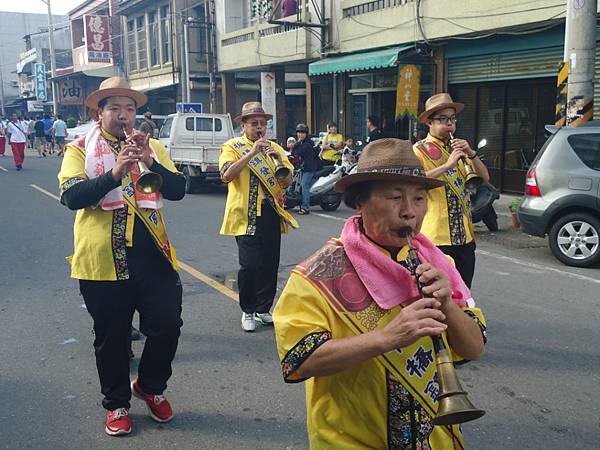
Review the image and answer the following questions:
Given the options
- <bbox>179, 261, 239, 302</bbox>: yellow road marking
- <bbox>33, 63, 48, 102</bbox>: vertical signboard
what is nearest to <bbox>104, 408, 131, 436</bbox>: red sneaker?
<bbox>179, 261, 239, 302</bbox>: yellow road marking

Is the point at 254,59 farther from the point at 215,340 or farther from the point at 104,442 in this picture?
the point at 104,442

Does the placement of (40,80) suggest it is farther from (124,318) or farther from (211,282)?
(124,318)

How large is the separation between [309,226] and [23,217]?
497 centimetres

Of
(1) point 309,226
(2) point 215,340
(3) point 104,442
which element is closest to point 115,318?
(3) point 104,442

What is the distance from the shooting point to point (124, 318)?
356cm

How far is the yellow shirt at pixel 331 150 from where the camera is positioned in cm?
1497

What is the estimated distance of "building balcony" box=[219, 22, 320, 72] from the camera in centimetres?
1894

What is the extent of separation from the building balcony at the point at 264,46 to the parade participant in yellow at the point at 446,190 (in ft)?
48.6

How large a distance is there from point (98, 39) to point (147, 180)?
37.1 metres

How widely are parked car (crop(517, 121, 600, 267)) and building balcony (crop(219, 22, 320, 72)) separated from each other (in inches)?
464

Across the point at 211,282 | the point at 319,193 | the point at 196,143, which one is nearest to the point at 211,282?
the point at 211,282

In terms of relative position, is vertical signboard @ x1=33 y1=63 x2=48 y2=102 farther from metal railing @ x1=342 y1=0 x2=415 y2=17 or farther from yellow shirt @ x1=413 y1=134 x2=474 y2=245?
yellow shirt @ x1=413 y1=134 x2=474 y2=245

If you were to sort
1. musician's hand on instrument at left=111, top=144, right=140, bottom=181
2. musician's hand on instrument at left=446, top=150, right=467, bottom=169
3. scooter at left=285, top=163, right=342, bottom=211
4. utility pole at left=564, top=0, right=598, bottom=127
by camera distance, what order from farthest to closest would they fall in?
scooter at left=285, top=163, right=342, bottom=211 < utility pole at left=564, top=0, right=598, bottom=127 < musician's hand on instrument at left=446, top=150, right=467, bottom=169 < musician's hand on instrument at left=111, top=144, right=140, bottom=181

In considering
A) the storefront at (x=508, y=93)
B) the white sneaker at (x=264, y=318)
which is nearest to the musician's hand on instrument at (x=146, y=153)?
the white sneaker at (x=264, y=318)
